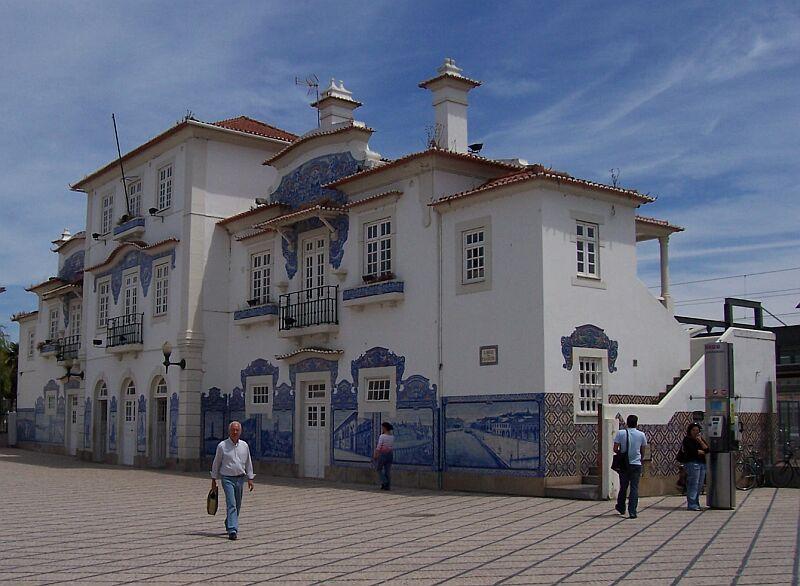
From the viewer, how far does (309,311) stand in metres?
23.9

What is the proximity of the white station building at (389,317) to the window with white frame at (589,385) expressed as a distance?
1.1 inches

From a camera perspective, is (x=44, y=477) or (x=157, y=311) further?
(x=157, y=311)

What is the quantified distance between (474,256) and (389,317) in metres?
2.77

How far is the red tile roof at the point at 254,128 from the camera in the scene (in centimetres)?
2898

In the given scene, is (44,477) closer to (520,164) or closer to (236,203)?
(236,203)

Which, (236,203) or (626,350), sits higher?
(236,203)

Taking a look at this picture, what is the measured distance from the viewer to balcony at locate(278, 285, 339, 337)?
23.2 m

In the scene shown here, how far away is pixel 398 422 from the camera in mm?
21062

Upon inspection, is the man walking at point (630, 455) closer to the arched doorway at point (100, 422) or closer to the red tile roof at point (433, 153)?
the red tile roof at point (433, 153)

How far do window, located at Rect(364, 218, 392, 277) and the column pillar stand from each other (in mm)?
6902

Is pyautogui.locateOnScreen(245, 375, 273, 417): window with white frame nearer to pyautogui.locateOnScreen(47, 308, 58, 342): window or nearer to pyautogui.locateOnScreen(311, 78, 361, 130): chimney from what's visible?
pyautogui.locateOnScreen(311, 78, 361, 130): chimney

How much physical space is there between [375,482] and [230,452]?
30.9 feet

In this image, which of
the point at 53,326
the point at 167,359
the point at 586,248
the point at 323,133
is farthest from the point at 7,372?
the point at 586,248

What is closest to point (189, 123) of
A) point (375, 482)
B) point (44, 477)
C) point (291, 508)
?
point (44, 477)
